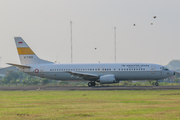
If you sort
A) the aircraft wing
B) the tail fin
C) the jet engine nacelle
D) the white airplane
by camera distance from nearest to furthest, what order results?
the jet engine nacelle, the white airplane, the aircraft wing, the tail fin

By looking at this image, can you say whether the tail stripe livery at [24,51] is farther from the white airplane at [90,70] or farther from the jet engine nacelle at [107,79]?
the jet engine nacelle at [107,79]

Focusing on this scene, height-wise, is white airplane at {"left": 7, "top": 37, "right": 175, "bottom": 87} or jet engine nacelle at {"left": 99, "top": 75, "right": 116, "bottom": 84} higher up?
white airplane at {"left": 7, "top": 37, "right": 175, "bottom": 87}

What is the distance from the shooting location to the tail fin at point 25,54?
53375 mm

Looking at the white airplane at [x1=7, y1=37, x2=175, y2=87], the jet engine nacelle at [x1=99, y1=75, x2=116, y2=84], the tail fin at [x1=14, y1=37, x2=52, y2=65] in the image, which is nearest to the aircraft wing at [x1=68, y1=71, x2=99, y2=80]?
the white airplane at [x1=7, y1=37, x2=175, y2=87]

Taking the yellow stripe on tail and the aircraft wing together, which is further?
the yellow stripe on tail

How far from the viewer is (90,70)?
50.6 meters

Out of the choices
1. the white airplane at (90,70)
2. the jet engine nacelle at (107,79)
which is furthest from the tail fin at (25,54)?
the jet engine nacelle at (107,79)

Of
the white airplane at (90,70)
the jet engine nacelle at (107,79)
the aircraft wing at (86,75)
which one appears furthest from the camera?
the aircraft wing at (86,75)

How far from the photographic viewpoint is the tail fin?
5338cm

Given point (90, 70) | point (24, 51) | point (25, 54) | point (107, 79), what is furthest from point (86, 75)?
point (24, 51)

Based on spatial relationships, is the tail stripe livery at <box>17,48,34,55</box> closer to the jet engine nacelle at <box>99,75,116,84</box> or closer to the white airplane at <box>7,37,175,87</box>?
the white airplane at <box>7,37,175,87</box>

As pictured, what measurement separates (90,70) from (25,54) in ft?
41.3

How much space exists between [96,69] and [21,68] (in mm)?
13792
